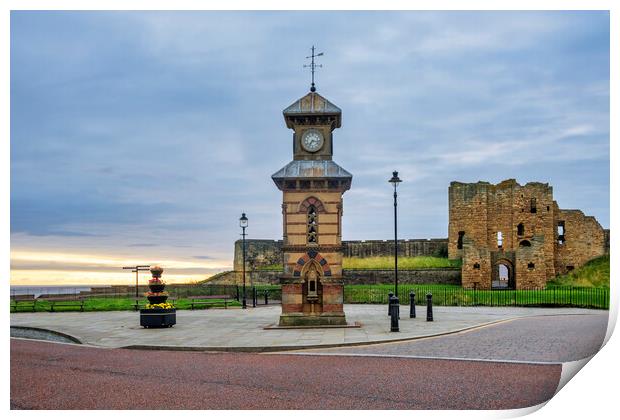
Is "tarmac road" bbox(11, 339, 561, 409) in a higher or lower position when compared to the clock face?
lower

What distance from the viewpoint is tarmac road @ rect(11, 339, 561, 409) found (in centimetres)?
877

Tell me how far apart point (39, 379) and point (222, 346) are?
4.61 m

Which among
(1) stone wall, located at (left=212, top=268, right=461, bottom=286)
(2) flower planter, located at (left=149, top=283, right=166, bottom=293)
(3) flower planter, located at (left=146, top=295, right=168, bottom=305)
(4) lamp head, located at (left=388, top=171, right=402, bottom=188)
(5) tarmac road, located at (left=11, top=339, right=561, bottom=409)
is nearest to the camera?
(5) tarmac road, located at (left=11, top=339, right=561, bottom=409)

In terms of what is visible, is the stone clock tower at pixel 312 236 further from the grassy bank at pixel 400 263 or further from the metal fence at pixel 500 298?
the grassy bank at pixel 400 263

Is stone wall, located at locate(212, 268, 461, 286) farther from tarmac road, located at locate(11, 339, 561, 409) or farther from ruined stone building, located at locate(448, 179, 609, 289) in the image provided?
tarmac road, located at locate(11, 339, 561, 409)

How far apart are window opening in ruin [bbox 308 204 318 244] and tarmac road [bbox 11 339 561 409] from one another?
6.04 m

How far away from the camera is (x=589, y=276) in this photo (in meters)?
45.6

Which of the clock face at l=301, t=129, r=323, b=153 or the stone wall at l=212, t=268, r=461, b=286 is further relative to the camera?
the stone wall at l=212, t=268, r=461, b=286

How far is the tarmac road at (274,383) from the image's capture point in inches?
345

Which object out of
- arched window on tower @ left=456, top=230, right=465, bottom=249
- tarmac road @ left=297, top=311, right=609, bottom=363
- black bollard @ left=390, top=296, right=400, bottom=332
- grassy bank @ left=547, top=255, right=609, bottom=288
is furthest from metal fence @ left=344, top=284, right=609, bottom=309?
arched window on tower @ left=456, top=230, right=465, bottom=249

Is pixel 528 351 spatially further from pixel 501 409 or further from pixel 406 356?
pixel 501 409

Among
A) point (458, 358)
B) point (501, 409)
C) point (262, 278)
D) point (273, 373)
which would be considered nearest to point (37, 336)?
point (273, 373)

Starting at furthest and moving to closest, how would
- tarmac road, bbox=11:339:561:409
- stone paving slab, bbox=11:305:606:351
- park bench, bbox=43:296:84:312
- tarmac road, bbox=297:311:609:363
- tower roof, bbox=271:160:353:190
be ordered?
park bench, bbox=43:296:84:312 < tower roof, bbox=271:160:353:190 < stone paving slab, bbox=11:305:606:351 < tarmac road, bbox=297:311:609:363 < tarmac road, bbox=11:339:561:409

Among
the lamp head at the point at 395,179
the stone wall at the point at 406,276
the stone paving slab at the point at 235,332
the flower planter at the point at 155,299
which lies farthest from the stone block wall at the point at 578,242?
the flower planter at the point at 155,299
